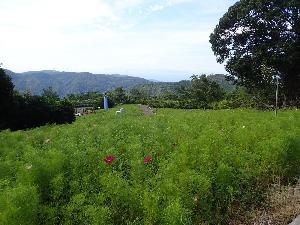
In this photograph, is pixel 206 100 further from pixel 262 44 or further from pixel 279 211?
pixel 279 211

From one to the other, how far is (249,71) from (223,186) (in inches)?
878

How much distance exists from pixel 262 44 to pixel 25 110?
51.1ft

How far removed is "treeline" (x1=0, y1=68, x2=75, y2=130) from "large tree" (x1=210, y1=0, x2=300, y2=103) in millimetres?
11538

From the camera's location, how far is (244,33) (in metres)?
27.2

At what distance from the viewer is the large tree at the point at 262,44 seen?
988 inches

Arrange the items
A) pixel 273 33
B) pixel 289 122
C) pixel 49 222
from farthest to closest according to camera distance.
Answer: pixel 273 33
pixel 289 122
pixel 49 222

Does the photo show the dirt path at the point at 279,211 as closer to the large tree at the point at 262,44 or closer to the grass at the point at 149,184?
the grass at the point at 149,184

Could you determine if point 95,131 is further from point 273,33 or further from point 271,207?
point 273,33

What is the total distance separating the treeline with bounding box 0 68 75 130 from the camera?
2264 cm

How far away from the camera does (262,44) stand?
84.7 feet

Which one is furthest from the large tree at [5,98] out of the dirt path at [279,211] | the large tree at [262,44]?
the dirt path at [279,211]

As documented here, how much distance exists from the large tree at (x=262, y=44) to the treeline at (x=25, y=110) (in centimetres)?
1154

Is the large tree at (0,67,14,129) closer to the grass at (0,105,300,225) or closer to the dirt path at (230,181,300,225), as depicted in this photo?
the grass at (0,105,300,225)

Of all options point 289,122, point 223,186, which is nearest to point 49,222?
point 223,186
